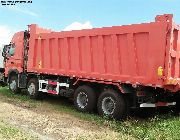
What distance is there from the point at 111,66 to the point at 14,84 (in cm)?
686

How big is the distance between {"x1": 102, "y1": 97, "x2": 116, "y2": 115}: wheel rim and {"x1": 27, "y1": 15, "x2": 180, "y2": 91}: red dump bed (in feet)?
2.10

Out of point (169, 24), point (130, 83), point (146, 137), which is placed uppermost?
point (169, 24)

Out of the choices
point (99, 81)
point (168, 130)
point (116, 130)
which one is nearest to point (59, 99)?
point (99, 81)

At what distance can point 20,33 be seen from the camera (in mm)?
16750

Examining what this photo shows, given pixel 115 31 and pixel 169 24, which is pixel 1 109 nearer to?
pixel 115 31

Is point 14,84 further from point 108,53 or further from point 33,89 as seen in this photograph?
point 108,53

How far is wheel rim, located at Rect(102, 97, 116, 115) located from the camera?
1134cm

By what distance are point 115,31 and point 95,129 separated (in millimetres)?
3181

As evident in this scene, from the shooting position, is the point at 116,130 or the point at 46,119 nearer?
the point at 116,130

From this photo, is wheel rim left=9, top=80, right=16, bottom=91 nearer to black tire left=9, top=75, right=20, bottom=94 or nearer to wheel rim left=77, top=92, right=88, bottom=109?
black tire left=9, top=75, right=20, bottom=94

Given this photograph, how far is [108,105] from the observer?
11516mm

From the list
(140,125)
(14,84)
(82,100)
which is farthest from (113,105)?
(14,84)

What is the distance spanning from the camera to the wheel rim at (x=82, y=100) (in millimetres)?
12602

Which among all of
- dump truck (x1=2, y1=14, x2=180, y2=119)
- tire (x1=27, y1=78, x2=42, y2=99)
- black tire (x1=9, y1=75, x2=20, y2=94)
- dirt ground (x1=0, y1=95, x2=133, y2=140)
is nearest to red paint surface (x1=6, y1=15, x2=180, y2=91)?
dump truck (x1=2, y1=14, x2=180, y2=119)
